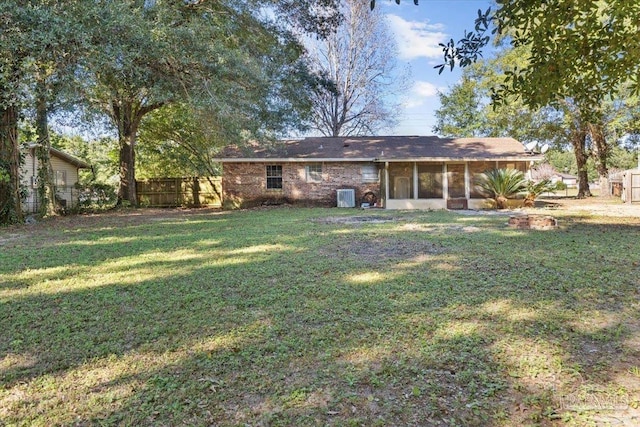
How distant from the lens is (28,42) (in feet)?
21.4

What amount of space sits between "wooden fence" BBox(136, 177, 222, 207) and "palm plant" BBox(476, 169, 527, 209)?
12.2 m

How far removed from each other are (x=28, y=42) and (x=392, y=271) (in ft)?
22.2

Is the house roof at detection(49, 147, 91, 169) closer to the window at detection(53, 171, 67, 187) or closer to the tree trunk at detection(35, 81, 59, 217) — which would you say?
the window at detection(53, 171, 67, 187)

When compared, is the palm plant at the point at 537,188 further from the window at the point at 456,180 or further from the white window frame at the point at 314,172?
the white window frame at the point at 314,172

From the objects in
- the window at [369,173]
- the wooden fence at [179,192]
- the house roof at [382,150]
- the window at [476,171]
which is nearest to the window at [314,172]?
the house roof at [382,150]

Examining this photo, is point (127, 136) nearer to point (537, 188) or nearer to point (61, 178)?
point (61, 178)

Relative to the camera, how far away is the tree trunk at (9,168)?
1092 cm

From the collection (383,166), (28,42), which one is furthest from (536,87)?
(383,166)

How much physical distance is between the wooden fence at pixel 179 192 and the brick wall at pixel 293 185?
8.22ft

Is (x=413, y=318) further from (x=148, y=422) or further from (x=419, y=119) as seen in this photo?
(x=419, y=119)

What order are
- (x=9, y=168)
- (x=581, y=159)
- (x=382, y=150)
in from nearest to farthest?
(x=9, y=168), (x=382, y=150), (x=581, y=159)

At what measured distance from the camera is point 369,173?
17.5 m

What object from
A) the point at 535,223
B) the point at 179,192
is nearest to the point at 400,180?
the point at 535,223

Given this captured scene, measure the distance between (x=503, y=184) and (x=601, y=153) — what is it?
419 inches
